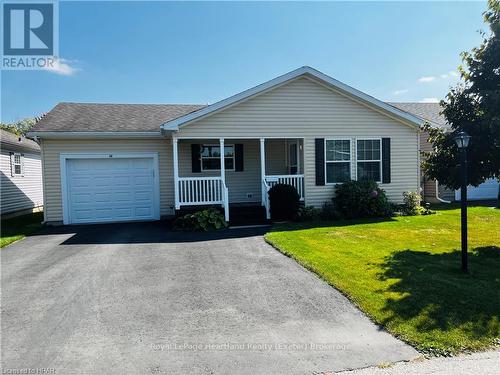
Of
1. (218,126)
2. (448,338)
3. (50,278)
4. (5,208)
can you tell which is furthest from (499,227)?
(5,208)

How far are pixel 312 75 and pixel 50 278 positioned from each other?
31.7ft

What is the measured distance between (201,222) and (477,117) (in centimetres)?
724

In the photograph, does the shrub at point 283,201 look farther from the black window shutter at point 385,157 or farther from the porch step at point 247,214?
the black window shutter at point 385,157

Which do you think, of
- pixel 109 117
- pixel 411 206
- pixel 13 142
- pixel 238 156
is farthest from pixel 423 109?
pixel 13 142

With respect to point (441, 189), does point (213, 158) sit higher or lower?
higher

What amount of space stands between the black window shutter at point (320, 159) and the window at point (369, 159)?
138cm

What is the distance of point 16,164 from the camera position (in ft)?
53.8

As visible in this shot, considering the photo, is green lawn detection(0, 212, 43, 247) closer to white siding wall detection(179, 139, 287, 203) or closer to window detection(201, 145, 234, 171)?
white siding wall detection(179, 139, 287, 203)

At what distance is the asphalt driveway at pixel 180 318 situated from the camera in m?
3.31

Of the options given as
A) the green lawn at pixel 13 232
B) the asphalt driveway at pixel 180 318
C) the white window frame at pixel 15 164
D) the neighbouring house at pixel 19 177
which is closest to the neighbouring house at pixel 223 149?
the green lawn at pixel 13 232

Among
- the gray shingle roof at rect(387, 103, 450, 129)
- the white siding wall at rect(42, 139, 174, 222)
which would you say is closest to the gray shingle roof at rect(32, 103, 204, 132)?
the white siding wall at rect(42, 139, 174, 222)

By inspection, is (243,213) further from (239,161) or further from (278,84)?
(278,84)

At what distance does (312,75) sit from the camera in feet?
38.4

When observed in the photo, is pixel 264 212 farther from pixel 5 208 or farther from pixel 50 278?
pixel 5 208
